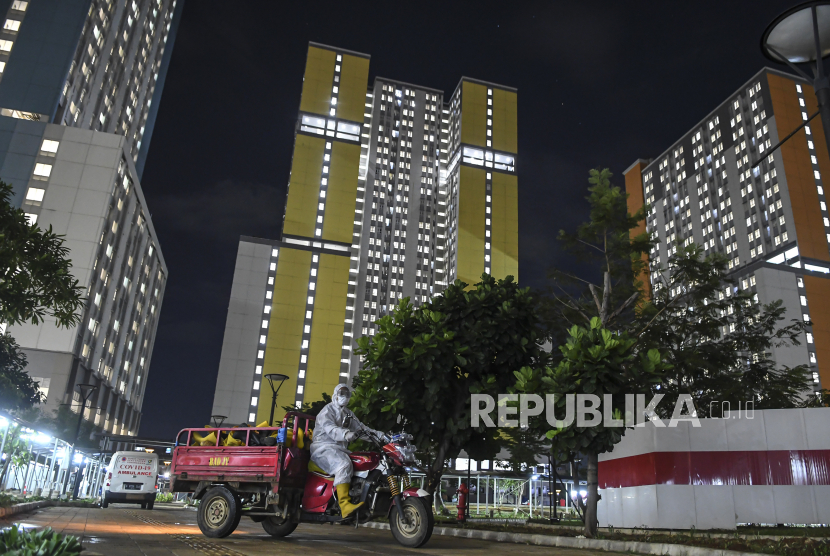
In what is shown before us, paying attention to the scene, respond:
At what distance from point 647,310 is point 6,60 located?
7359 centimetres

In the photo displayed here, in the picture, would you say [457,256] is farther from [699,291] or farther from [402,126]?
[699,291]

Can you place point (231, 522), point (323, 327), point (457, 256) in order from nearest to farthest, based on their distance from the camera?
point (231, 522)
point (323, 327)
point (457, 256)

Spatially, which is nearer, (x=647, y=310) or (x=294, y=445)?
(x=294, y=445)

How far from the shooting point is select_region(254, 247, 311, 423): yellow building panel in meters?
102

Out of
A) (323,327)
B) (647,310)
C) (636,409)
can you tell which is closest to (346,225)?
(323,327)

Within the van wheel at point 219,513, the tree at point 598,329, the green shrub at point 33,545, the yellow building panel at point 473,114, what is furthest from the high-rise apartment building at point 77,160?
the yellow building panel at point 473,114

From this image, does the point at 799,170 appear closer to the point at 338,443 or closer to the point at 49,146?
the point at 49,146

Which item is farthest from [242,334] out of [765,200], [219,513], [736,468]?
[219,513]

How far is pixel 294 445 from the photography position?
949cm

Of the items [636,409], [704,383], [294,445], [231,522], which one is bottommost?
[231,522]

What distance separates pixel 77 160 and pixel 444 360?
66.9m

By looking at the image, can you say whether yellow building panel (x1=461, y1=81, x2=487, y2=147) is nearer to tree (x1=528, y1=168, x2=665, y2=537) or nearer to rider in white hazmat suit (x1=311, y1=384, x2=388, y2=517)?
tree (x1=528, y1=168, x2=665, y2=537)

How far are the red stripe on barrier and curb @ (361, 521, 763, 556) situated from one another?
5.13m

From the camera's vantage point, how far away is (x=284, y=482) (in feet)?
30.0
